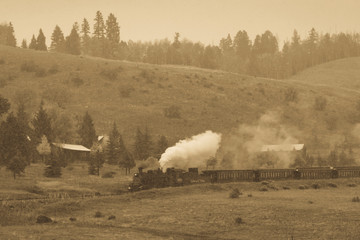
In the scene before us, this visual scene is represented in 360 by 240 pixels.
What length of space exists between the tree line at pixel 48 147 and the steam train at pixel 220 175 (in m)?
15.9

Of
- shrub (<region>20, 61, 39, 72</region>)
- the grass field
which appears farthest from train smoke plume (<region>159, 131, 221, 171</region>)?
shrub (<region>20, 61, 39, 72</region>)

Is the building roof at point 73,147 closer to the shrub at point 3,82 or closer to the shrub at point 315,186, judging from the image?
the shrub at point 315,186

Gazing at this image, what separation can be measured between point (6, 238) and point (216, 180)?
90.0ft

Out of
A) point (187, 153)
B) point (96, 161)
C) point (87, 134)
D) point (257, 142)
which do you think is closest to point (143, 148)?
point (87, 134)

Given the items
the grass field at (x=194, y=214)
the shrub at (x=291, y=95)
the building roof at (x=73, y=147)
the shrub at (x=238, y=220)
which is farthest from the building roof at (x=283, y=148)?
the shrub at (x=238, y=220)

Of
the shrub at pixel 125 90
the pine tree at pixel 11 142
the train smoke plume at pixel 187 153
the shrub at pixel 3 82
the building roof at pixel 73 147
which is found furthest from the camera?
the shrub at pixel 125 90

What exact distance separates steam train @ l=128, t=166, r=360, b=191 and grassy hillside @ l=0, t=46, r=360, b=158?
49999mm

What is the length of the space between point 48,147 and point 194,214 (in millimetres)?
43681

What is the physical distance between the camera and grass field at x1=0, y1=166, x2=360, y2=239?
3600cm

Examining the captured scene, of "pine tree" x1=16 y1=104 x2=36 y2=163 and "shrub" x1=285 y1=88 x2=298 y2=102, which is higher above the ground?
"shrub" x1=285 y1=88 x2=298 y2=102

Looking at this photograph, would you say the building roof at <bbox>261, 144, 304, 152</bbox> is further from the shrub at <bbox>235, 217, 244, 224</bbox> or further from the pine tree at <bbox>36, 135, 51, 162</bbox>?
the shrub at <bbox>235, 217, 244, 224</bbox>

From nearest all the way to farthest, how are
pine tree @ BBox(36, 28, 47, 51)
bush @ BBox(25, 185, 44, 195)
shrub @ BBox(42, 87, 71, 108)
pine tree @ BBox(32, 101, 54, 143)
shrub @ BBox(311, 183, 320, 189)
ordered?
bush @ BBox(25, 185, 44, 195) → shrub @ BBox(311, 183, 320, 189) → pine tree @ BBox(32, 101, 54, 143) → shrub @ BBox(42, 87, 71, 108) → pine tree @ BBox(36, 28, 47, 51)

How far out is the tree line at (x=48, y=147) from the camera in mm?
66375

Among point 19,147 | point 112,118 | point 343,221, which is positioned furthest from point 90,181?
point 112,118
